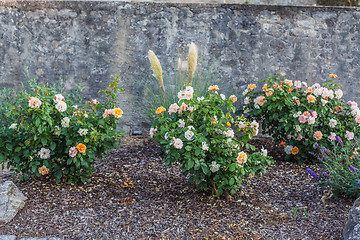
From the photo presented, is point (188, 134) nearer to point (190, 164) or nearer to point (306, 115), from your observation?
point (190, 164)

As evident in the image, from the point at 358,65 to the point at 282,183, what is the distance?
244cm

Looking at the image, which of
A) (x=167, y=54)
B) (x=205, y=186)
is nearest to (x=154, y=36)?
(x=167, y=54)

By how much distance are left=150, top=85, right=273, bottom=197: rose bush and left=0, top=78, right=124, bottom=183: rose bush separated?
540mm

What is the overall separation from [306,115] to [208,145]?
144 centimetres

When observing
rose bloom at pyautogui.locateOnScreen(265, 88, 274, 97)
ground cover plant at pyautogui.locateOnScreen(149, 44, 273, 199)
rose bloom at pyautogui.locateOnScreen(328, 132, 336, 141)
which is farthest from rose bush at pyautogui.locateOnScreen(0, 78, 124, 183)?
rose bloom at pyautogui.locateOnScreen(328, 132, 336, 141)

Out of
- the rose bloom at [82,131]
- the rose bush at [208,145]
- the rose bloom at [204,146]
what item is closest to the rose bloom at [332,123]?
the rose bush at [208,145]

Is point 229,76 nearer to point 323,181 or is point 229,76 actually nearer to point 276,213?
point 323,181

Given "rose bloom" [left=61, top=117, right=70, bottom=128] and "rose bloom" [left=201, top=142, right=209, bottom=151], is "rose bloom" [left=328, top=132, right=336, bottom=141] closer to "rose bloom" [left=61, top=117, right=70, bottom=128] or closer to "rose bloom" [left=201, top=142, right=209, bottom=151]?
"rose bloom" [left=201, top=142, right=209, bottom=151]

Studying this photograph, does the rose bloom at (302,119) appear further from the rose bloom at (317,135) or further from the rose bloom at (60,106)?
the rose bloom at (60,106)

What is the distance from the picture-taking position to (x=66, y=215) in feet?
9.00

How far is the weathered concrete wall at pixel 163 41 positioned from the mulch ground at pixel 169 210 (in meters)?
1.70

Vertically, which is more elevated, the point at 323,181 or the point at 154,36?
the point at 154,36

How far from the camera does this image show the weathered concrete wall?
187 inches

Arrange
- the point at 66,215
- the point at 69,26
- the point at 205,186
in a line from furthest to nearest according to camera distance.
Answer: the point at 69,26
the point at 205,186
the point at 66,215
